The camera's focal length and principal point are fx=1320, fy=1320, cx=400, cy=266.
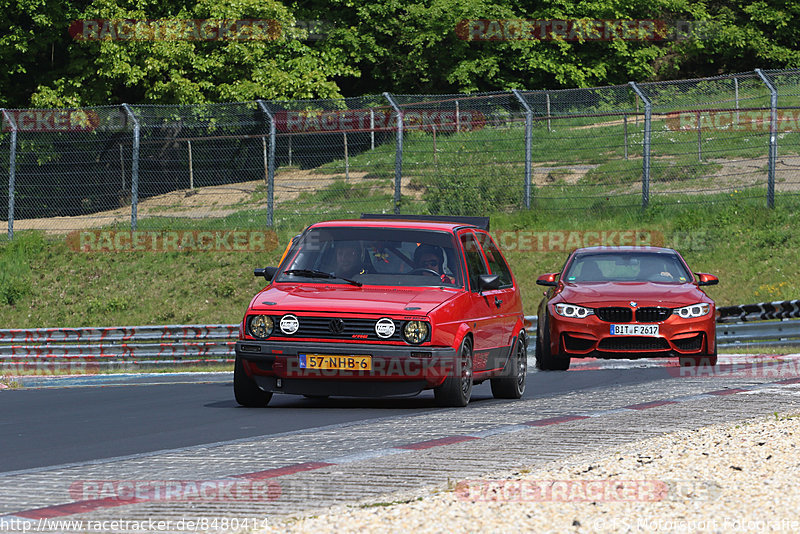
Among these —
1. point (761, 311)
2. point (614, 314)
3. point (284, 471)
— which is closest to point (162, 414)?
point (284, 471)

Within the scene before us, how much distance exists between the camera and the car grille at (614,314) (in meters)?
15.8

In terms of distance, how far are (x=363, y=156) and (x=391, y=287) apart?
1726 cm

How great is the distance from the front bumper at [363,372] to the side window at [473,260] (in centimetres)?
131

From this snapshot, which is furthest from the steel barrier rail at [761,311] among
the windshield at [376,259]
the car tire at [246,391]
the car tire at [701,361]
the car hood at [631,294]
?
the car tire at [246,391]

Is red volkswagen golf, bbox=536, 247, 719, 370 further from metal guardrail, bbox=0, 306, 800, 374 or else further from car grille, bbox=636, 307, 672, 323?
metal guardrail, bbox=0, 306, 800, 374

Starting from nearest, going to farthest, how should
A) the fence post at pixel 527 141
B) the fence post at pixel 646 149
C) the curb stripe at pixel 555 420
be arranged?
the curb stripe at pixel 555 420
the fence post at pixel 646 149
the fence post at pixel 527 141

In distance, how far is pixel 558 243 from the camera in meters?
28.6

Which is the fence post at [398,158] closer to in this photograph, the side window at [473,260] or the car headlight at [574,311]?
the car headlight at [574,311]

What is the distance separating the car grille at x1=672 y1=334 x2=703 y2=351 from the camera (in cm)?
1584

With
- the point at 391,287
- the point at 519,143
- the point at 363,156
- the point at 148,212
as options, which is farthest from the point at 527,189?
the point at 391,287

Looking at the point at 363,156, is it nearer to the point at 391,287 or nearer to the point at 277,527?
the point at 391,287

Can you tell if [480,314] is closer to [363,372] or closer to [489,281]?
[489,281]

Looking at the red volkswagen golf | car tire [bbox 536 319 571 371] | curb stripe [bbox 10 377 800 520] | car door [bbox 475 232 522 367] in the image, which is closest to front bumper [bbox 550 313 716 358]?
the red volkswagen golf

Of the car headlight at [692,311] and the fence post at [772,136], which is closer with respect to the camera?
the car headlight at [692,311]
